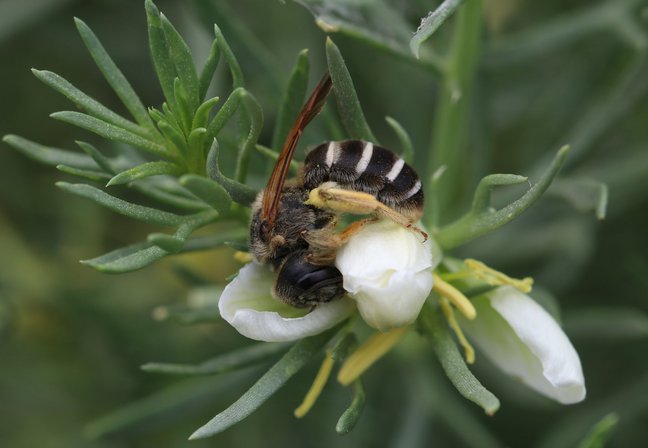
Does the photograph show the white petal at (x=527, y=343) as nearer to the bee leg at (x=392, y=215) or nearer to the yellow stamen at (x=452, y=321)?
the yellow stamen at (x=452, y=321)

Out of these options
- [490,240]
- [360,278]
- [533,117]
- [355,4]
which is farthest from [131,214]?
[533,117]

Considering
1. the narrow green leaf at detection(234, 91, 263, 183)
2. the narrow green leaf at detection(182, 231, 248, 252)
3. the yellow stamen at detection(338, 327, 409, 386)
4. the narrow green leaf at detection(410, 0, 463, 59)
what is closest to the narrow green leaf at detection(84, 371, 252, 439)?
the narrow green leaf at detection(182, 231, 248, 252)

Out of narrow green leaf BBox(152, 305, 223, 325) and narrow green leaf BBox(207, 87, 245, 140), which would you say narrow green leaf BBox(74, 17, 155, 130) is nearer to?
narrow green leaf BBox(207, 87, 245, 140)

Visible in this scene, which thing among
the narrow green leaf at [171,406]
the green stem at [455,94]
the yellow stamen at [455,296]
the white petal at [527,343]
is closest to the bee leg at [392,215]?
the yellow stamen at [455,296]

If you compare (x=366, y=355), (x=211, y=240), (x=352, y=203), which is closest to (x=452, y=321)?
(x=366, y=355)

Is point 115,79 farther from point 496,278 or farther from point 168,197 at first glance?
point 496,278

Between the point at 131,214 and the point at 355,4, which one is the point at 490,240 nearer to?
the point at 355,4

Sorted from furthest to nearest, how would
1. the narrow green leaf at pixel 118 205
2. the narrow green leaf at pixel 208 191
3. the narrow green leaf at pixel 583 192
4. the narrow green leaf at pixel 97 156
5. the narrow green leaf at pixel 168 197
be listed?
the narrow green leaf at pixel 583 192, the narrow green leaf at pixel 168 197, the narrow green leaf at pixel 97 156, the narrow green leaf at pixel 118 205, the narrow green leaf at pixel 208 191
